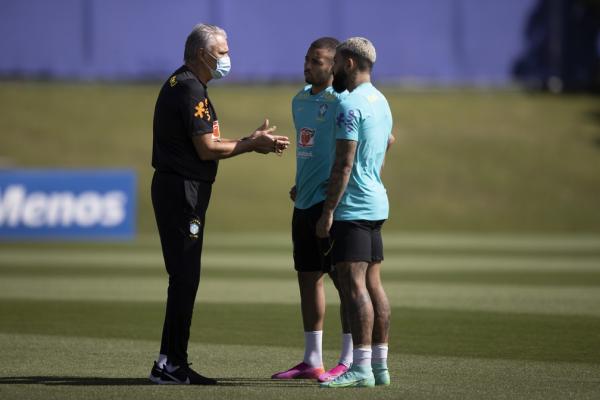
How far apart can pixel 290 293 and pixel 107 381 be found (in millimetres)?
6673

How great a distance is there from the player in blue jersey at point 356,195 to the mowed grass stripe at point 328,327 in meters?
1.88

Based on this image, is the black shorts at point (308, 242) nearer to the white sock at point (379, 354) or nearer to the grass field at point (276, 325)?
the white sock at point (379, 354)

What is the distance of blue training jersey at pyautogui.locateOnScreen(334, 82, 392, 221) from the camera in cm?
749

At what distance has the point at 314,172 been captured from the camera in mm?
8125

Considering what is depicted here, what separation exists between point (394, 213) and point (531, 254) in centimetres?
861

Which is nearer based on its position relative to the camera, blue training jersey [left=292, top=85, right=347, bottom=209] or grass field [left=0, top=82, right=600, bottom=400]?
blue training jersey [left=292, top=85, right=347, bottom=209]

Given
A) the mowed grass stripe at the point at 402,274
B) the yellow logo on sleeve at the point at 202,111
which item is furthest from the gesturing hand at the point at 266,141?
the mowed grass stripe at the point at 402,274

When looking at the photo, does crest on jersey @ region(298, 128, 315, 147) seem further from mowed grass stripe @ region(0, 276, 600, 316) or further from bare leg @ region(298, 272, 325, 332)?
mowed grass stripe @ region(0, 276, 600, 316)

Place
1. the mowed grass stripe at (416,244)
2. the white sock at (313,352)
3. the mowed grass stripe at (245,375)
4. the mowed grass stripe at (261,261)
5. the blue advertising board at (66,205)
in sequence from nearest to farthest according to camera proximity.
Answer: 1. the mowed grass stripe at (245,375)
2. the white sock at (313,352)
3. the mowed grass stripe at (261,261)
4. the mowed grass stripe at (416,244)
5. the blue advertising board at (66,205)

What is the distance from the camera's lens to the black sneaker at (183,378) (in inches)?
304

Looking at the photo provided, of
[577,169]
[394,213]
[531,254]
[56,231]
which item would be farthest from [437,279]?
[577,169]

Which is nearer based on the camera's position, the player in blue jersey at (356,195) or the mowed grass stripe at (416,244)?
the player in blue jersey at (356,195)

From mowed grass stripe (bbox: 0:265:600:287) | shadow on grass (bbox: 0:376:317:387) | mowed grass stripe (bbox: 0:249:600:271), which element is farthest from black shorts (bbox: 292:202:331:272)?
mowed grass stripe (bbox: 0:249:600:271)

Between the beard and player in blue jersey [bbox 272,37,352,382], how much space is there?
40 cm
